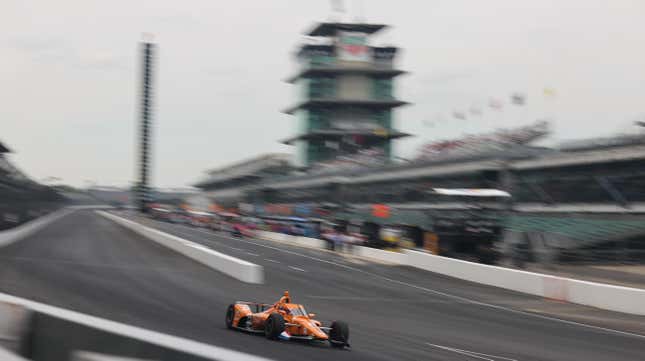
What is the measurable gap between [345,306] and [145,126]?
97.2 metres

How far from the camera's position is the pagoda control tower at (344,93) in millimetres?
112312

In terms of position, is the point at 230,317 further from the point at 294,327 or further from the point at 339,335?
the point at 339,335

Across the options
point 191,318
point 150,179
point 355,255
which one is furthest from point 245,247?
point 150,179

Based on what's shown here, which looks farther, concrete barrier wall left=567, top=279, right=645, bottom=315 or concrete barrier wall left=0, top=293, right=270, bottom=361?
concrete barrier wall left=567, top=279, right=645, bottom=315

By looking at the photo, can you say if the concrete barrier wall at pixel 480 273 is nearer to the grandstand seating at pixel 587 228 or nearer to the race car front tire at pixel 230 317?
the grandstand seating at pixel 587 228

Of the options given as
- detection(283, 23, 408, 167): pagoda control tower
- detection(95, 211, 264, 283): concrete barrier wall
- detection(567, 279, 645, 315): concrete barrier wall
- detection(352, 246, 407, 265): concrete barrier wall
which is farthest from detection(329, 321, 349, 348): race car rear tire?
detection(283, 23, 408, 167): pagoda control tower

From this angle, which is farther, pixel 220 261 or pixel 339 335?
pixel 220 261

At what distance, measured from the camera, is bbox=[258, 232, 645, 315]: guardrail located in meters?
21.6

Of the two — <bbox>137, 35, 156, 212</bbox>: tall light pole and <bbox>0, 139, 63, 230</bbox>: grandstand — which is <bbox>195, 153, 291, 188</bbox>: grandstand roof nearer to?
<bbox>137, 35, 156, 212</bbox>: tall light pole

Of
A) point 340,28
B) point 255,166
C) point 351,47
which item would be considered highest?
point 340,28

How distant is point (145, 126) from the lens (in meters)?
113

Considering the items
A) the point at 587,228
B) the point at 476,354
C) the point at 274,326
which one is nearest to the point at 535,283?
the point at 587,228

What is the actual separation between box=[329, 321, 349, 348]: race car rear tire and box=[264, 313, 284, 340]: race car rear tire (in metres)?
0.84

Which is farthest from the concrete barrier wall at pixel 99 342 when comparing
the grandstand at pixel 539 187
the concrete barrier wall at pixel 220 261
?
the grandstand at pixel 539 187
